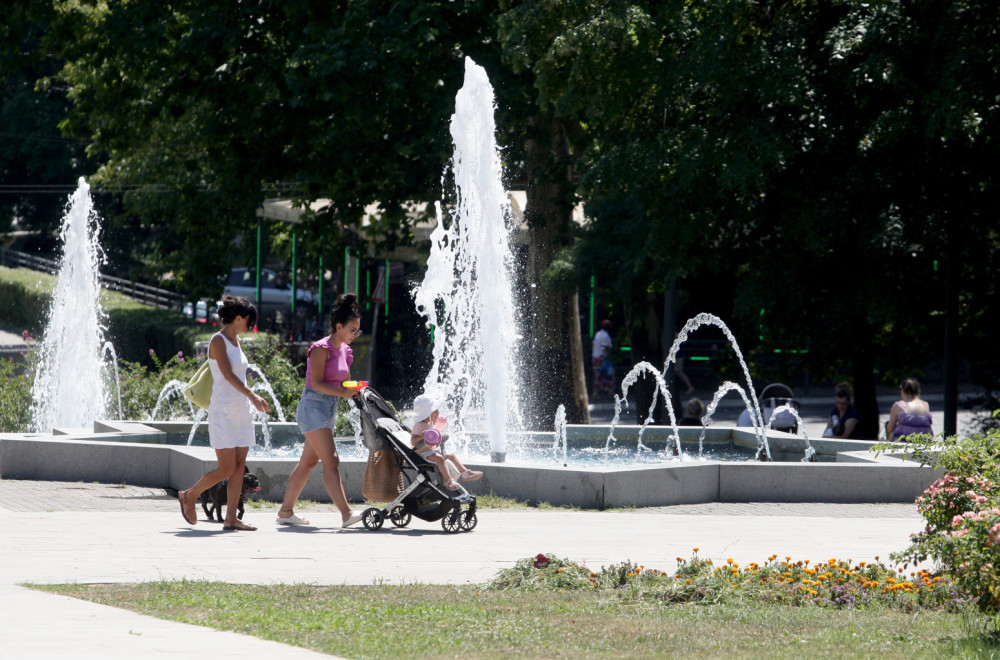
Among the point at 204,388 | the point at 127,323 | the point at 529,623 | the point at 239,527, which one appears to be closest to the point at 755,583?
the point at 529,623

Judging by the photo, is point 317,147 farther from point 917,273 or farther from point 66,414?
point 917,273

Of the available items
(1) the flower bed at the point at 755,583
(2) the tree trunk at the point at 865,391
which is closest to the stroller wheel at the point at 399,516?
(1) the flower bed at the point at 755,583

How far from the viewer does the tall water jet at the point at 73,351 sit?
664 inches

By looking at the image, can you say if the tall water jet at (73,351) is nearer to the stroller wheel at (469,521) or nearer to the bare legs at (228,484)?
the bare legs at (228,484)

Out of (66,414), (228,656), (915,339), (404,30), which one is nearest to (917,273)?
(915,339)

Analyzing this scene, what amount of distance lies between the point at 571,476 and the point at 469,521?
1.55 meters

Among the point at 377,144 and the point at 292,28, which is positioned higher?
the point at 292,28

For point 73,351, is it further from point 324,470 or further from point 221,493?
point 324,470

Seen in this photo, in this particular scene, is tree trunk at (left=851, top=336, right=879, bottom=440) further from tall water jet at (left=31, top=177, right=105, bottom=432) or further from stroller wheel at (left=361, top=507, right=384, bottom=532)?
stroller wheel at (left=361, top=507, right=384, bottom=532)

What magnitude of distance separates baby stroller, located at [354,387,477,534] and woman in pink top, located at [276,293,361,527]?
0.17 m

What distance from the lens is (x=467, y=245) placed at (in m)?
14.6

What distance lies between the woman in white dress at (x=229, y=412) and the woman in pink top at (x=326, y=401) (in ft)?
1.12

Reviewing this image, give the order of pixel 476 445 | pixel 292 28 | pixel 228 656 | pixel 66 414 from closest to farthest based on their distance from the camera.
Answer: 1. pixel 228 656
2. pixel 476 445
3. pixel 66 414
4. pixel 292 28

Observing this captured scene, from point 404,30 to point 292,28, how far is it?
2.43 metres
